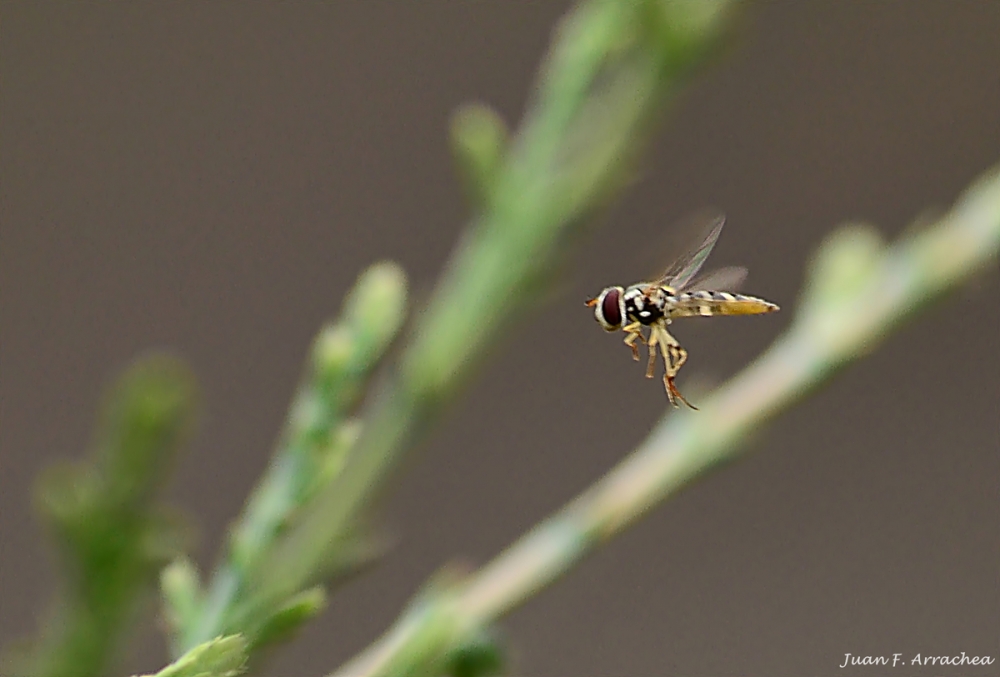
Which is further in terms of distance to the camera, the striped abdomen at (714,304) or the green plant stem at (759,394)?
the striped abdomen at (714,304)

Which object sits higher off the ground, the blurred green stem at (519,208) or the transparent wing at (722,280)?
the transparent wing at (722,280)

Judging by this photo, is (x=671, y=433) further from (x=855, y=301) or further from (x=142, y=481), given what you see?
(x=142, y=481)

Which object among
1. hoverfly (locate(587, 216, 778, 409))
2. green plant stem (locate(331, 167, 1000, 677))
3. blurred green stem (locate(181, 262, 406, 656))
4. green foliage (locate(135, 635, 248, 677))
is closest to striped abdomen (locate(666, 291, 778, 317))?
hoverfly (locate(587, 216, 778, 409))

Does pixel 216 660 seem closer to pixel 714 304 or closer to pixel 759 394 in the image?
pixel 759 394

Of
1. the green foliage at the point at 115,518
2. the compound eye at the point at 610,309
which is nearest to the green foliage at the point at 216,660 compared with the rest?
the green foliage at the point at 115,518

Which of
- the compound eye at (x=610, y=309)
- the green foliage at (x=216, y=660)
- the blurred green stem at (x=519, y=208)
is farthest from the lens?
the compound eye at (x=610, y=309)

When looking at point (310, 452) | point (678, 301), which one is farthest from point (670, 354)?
point (310, 452)

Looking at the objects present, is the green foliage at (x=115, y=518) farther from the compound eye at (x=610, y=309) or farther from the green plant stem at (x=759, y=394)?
the compound eye at (x=610, y=309)

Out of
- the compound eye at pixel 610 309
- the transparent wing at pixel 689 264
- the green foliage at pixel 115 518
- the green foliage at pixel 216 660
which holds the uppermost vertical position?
the transparent wing at pixel 689 264
